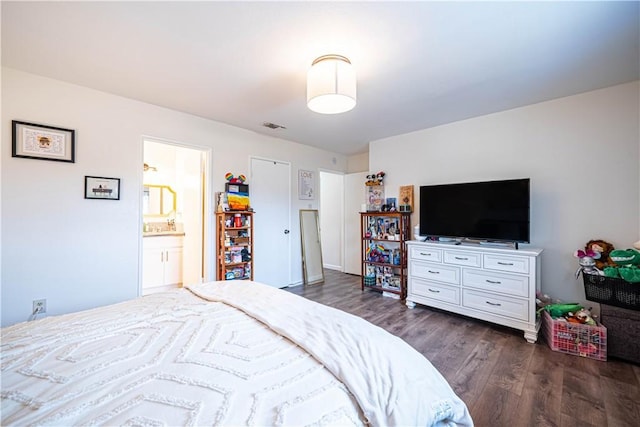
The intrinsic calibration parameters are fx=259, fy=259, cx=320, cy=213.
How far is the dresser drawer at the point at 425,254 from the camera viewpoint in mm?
3101

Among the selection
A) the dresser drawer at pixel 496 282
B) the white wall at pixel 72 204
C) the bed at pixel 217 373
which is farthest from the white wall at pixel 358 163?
the bed at pixel 217 373

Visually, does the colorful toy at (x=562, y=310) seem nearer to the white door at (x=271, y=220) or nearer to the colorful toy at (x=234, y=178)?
the white door at (x=271, y=220)

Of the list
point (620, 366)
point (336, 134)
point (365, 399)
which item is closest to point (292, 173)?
point (336, 134)

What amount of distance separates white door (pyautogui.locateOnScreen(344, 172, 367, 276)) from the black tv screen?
64.4 inches

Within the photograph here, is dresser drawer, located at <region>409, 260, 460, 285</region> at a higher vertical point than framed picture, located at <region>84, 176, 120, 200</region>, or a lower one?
lower

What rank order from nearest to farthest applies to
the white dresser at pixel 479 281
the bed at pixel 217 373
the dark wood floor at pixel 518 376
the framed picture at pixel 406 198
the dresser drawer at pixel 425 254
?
the bed at pixel 217 373 → the dark wood floor at pixel 518 376 → the white dresser at pixel 479 281 → the dresser drawer at pixel 425 254 → the framed picture at pixel 406 198

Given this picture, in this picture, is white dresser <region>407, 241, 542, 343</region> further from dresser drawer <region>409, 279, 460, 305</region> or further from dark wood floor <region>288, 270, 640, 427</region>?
dark wood floor <region>288, 270, 640, 427</region>

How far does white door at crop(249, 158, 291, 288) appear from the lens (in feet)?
12.7

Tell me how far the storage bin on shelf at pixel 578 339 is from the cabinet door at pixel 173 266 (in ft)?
15.0

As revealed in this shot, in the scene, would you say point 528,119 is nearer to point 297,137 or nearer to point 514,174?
point 514,174

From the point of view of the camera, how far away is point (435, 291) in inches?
123

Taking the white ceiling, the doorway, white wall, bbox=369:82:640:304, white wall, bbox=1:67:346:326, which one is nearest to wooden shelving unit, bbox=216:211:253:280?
the doorway

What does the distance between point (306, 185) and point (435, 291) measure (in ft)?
8.57

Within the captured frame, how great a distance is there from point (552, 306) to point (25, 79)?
5161mm
